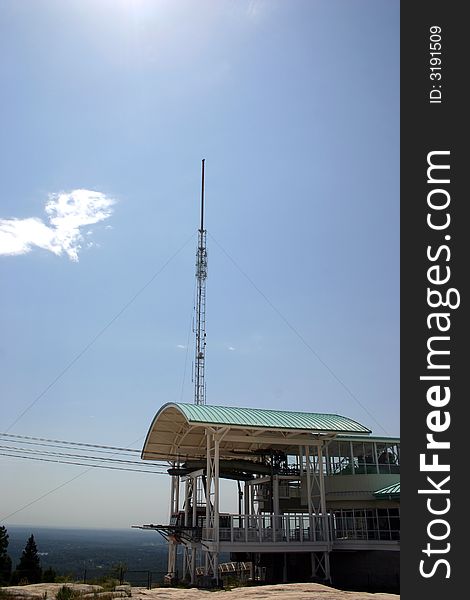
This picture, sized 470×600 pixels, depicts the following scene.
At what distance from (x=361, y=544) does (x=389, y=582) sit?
218cm

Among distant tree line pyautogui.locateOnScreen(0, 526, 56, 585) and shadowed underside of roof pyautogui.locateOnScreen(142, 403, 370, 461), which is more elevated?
shadowed underside of roof pyautogui.locateOnScreen(142, 403, 370, 461)

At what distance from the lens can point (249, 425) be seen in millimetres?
27375

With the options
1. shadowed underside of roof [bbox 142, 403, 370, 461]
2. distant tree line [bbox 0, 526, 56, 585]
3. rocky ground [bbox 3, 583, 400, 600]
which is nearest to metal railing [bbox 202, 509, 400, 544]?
shadowed underside of roof [bbox 142, 403, 370, 461]

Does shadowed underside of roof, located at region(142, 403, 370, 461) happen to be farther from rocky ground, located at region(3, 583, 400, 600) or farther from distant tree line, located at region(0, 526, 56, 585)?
distant tree line, located at region(0, 526, 56, 585)

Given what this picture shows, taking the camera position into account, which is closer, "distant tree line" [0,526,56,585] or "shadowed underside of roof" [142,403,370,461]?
"shadowed underside of roof" [142,403,370,461]

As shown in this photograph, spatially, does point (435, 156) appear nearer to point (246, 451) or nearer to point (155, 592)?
point (155, 592)

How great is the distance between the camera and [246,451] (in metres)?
36.2

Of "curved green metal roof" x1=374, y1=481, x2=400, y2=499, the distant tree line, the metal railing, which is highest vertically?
"curved green metal roof" x1=374, y1=481, x2=400, y2=499

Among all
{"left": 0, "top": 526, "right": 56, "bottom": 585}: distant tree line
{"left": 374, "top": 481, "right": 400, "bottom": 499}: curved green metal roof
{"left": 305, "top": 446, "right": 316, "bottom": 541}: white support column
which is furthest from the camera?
{"left": 0, "top": 526, "right": 56, "bottom": 585}: distant tree line

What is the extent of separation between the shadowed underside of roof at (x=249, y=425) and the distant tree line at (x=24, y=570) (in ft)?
30.2

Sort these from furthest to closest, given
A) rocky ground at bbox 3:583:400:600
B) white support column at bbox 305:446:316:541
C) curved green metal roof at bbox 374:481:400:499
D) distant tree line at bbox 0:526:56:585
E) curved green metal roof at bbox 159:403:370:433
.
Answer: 1. distant tree line at bbox 0:526:56:585
2. curved green metal roof at bbox 374:481:400:499
3. white support column at bbox 305:446:316:541
4. curved green metal roof at bbox 159:403:370:433
5. rocky ground at bbox 3:583:400:600

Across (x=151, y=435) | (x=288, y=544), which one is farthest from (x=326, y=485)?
(x=151, y=435)

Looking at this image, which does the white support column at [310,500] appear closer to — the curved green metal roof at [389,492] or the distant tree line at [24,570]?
the curved green metal roof at [389,492]

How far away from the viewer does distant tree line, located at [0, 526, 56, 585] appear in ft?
105
